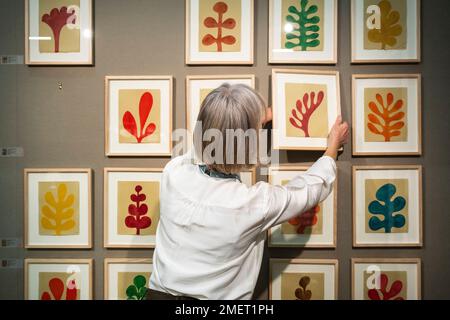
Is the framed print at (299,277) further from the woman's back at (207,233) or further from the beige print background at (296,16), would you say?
the beige print background at (296,16)

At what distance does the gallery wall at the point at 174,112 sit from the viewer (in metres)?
1.71

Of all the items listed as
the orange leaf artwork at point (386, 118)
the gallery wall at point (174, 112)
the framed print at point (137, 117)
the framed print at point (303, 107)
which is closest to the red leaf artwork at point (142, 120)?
the framed print at point (137, 117)

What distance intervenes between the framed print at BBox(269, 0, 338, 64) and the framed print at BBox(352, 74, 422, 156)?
24cm

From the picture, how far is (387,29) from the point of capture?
1.69 meters

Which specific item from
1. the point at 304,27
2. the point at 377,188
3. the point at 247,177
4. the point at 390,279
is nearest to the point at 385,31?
the point at 304,27

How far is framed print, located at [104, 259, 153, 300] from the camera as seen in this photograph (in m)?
1.75

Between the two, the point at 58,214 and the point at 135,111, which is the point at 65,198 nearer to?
the point at 58,214

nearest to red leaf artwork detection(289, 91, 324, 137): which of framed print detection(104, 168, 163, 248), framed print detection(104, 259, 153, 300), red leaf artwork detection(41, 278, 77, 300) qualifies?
framed print detection(104, 168, 163, 248)

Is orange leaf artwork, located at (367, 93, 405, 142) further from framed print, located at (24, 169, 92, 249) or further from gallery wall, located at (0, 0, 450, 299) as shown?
framed print, located at (24, 169, 92, 249)
